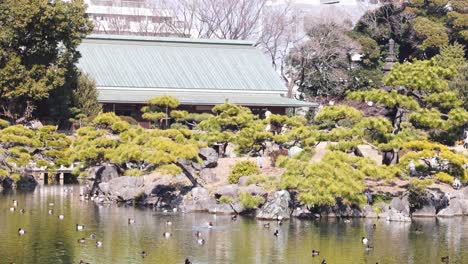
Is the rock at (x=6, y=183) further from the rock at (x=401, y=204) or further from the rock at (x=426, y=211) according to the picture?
the rock at (x=426, y=211)

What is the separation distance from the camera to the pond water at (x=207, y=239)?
1139 inches

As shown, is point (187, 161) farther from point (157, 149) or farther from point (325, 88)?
point (325, 88)

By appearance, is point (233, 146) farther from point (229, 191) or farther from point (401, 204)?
point (401, 204)

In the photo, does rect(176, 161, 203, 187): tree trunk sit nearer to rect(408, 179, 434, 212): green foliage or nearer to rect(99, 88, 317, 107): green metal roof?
rect(408, 179, 434, 212): green foliage

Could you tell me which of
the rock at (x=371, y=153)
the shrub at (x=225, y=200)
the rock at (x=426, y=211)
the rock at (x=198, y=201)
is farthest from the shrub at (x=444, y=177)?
the rock at (x=198, y=201)

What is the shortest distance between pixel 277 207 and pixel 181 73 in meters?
22.2

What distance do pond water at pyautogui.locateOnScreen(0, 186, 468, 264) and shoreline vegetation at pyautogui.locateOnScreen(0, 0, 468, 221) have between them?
3.80 feet

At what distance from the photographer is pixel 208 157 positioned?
1613 inches

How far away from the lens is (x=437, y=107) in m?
40.3

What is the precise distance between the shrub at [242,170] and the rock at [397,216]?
5206 millimetres

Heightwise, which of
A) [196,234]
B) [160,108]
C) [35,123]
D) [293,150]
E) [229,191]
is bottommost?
[196,234]

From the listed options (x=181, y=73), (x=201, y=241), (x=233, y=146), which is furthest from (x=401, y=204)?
(x=181, y=73)

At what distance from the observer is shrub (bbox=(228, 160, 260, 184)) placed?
3881 centimetres

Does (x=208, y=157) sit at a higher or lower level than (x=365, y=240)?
higher
